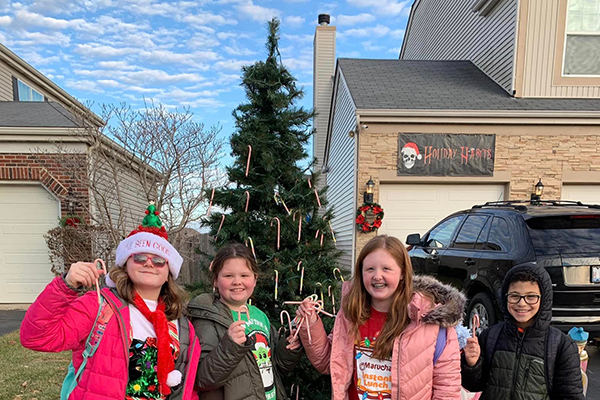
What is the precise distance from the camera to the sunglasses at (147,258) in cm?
172

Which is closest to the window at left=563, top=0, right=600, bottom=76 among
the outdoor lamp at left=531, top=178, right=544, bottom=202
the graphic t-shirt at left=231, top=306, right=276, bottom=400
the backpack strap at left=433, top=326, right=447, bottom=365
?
the outdoor lamp at left=531, top=178, right=544, bottom=202

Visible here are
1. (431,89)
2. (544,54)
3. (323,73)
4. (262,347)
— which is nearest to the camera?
(262,347)

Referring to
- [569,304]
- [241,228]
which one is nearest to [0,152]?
[241,228]

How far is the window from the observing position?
800 cm

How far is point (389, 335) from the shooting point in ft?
5.54

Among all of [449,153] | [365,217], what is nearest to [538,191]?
[449,153]

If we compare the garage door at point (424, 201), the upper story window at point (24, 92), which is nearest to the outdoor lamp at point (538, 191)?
the garage door at point (424, 201)

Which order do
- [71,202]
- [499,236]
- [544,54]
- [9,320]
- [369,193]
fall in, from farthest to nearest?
[544,54] < [369,193] < [71,202] < [9,320] < [499,236]

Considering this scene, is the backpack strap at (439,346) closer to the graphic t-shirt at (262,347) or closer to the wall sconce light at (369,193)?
the graphic t-shirt at (262,347)

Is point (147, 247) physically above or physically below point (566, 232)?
above

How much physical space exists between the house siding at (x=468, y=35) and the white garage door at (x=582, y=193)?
2.56 m

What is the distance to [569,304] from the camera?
11.4ft

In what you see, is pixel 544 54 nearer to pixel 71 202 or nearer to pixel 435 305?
pixel 435 305

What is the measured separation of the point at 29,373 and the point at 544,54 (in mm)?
10826
